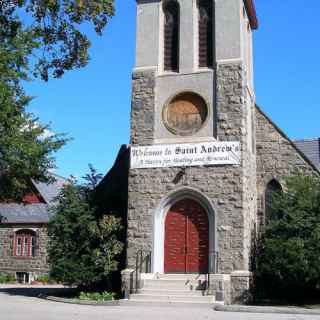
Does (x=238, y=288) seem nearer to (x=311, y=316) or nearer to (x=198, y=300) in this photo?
(x=198, y=300)

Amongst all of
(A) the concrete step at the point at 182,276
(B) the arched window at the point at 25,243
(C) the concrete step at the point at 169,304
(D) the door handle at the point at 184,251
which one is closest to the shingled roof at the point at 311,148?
(D) the door handle at the point at 184,251

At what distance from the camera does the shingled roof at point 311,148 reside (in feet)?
77.6

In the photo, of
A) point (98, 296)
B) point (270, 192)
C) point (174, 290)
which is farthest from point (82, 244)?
point (270, 192)

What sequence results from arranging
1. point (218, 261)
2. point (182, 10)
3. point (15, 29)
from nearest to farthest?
point (15, 29), point (218, 261), point (182, 10)

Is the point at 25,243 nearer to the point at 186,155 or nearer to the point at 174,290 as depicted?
the point at 186,155

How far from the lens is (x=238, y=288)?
16.5 meters

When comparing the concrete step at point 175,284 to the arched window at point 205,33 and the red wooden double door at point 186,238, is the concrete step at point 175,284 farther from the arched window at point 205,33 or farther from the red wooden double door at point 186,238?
the arched window at point 205,33

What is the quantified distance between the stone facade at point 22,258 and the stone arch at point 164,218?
1382 centimetres

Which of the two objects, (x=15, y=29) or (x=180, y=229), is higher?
(x=15, y=29)

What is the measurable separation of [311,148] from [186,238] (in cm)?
925

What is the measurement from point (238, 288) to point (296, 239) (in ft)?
7.81

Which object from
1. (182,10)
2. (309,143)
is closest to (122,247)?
(182,10)

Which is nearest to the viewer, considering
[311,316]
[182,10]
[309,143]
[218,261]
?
[311,316]

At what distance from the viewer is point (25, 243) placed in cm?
3105
